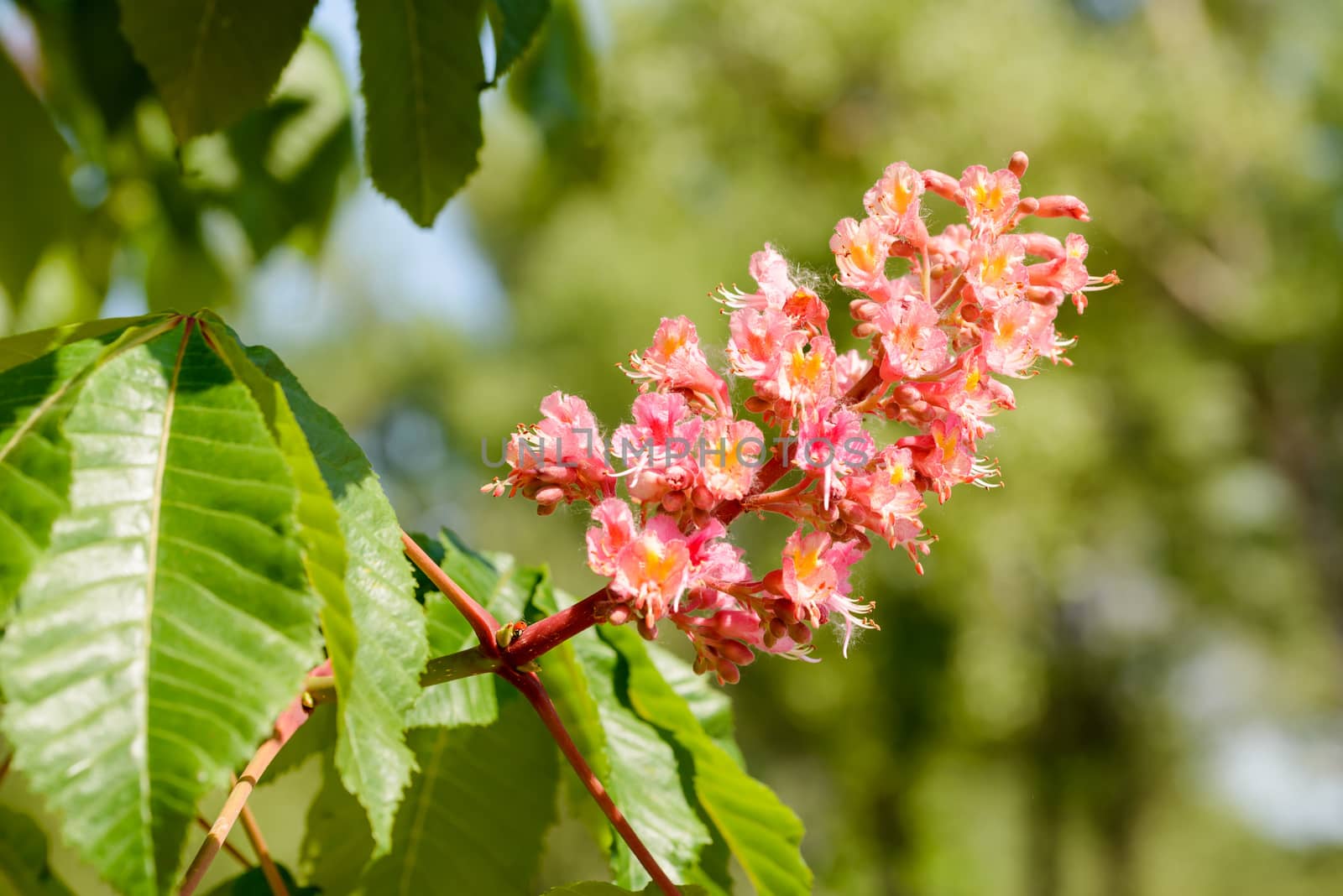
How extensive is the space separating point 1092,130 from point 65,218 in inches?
397

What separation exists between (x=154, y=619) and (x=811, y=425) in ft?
1.61

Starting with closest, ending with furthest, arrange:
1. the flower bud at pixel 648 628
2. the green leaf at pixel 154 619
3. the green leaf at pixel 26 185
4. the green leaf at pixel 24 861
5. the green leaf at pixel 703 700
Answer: the green leaf at pixel 154 619, the flower bud at pixel 648 628, the green leaf at pixel 24 861, the green leaf at pixel 703 700, the green leaf at pixel 26 185

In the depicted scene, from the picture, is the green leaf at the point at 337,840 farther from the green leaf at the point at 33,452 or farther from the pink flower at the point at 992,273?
the pink flower at the point at 992,273

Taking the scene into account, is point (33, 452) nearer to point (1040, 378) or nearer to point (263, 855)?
point (263, 855)

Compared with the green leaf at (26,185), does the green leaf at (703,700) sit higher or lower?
lower

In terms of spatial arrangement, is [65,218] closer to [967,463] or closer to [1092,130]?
[967,463]

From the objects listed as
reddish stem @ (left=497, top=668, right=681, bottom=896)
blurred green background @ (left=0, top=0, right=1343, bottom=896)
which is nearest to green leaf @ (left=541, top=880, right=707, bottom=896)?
reddish stem @ (left=497, top=668, right=681, bottom=896)

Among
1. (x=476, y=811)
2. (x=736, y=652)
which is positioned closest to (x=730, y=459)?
(x=736, y=652)

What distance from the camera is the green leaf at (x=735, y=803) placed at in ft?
3.52

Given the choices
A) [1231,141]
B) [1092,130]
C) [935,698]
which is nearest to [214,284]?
[1092,130]

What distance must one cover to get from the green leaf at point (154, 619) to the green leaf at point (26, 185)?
1244 millimetres

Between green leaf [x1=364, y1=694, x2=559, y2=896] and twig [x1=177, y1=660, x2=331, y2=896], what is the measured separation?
27 cm

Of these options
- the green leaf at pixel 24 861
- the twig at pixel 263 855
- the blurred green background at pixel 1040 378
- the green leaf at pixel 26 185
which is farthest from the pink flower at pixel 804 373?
the blurred green background at pixel 1040 378

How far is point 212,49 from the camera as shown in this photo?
1.18 meters
